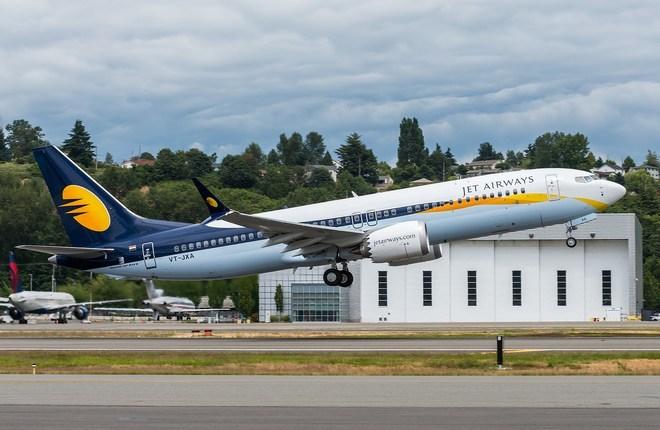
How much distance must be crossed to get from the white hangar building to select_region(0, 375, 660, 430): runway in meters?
72.5

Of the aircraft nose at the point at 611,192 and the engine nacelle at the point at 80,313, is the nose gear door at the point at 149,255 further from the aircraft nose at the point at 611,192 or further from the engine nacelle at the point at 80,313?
the engine nacelle at the point at 80,313

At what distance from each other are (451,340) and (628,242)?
192ft

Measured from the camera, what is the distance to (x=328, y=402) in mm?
23375

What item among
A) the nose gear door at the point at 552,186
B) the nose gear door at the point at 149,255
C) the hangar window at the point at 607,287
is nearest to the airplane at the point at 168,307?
the nose gear door at the point at 149,255

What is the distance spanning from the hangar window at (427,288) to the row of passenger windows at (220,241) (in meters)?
52.1

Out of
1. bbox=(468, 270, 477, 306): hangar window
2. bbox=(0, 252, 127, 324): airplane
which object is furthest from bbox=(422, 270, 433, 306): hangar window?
bbox=(0, 252, 127, 324): airplane

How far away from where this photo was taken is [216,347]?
44.2 meters

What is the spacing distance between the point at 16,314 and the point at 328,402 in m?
69.1

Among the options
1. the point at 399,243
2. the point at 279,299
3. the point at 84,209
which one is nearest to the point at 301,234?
the point at 399,243

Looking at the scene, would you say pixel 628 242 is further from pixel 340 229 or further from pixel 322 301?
pixel 340 229

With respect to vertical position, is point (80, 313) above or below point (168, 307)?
below

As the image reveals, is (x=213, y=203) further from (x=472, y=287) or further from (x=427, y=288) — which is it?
(x=472, y=287)

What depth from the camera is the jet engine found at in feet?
155

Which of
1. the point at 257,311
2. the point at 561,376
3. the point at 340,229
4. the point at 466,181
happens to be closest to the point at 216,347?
the point at 340,229
